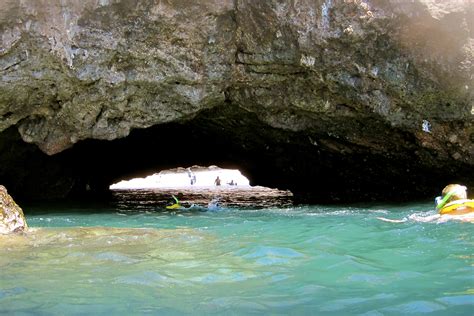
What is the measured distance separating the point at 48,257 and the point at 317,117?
7.90 m

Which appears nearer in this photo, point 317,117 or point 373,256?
point 373,256

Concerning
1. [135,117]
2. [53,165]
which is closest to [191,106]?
[135,117]

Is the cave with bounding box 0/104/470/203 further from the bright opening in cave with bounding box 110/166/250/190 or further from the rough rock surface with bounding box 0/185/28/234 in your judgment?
the bright opening in cave with bounding box 110/166/250/190

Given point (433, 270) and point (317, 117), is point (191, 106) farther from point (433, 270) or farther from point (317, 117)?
point (433, 270)

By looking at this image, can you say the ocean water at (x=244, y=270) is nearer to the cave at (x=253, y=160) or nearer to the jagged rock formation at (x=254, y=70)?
the jagged rock formation at (x=254, y=70)

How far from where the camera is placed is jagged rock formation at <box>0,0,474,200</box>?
9.96m

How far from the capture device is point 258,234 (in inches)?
319

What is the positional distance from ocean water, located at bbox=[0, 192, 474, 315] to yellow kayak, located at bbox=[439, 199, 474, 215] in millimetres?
467

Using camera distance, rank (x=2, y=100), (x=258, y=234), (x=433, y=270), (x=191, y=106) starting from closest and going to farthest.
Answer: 1. (x=433, y=270)
2. (x=258, y=234)
3. (x=2, y=100)
4. (x=191, y=106)

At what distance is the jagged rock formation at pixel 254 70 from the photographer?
32.7 ft

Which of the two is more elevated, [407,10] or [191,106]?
[407,10]

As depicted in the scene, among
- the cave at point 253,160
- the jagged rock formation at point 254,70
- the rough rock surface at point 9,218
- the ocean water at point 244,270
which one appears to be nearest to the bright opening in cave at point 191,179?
the cave at point 253,160

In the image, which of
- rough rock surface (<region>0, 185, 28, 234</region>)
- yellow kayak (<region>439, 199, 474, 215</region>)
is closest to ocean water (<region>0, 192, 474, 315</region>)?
rough rock surface (<region>0, 185, 28, 234</region>)

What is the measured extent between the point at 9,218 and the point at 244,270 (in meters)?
4.82
